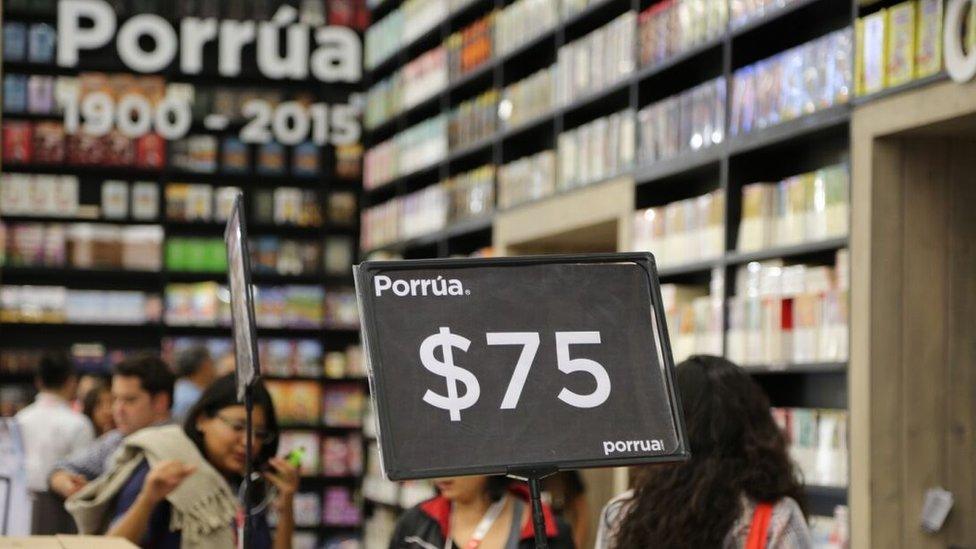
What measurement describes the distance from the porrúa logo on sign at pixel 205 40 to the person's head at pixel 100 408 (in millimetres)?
1969

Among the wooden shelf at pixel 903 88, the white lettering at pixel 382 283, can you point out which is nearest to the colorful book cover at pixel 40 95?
the wooden shelf at pixel 903 88

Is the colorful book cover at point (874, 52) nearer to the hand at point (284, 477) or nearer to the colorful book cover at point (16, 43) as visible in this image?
the hand at point (284, 477)

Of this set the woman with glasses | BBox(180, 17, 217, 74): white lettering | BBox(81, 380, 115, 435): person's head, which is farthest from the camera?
BBox(180, 17, 217, 74): white lettering

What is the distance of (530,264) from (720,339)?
385 cm

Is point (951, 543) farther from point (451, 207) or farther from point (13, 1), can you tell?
point (13, 1)

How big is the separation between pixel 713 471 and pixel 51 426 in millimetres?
4199

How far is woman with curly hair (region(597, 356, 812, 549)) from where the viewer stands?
278cm

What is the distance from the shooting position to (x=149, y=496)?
3301 millimetres

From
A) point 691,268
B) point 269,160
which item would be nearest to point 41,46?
point 269,160

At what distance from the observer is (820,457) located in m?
5.09

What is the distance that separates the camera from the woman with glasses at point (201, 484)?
347 cm

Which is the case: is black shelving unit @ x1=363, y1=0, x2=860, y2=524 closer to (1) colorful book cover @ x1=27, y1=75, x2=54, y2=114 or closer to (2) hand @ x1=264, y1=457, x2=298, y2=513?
(2) hand @ x1=264, y1=457, x2=298, y2=513

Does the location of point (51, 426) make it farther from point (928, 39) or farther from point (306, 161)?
point (306, 161)

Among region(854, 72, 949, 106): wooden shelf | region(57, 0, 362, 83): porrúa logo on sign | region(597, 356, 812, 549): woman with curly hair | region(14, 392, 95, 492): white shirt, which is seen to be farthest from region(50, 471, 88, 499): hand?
region(57, 0, 362, 83): porrúa logo on sign
